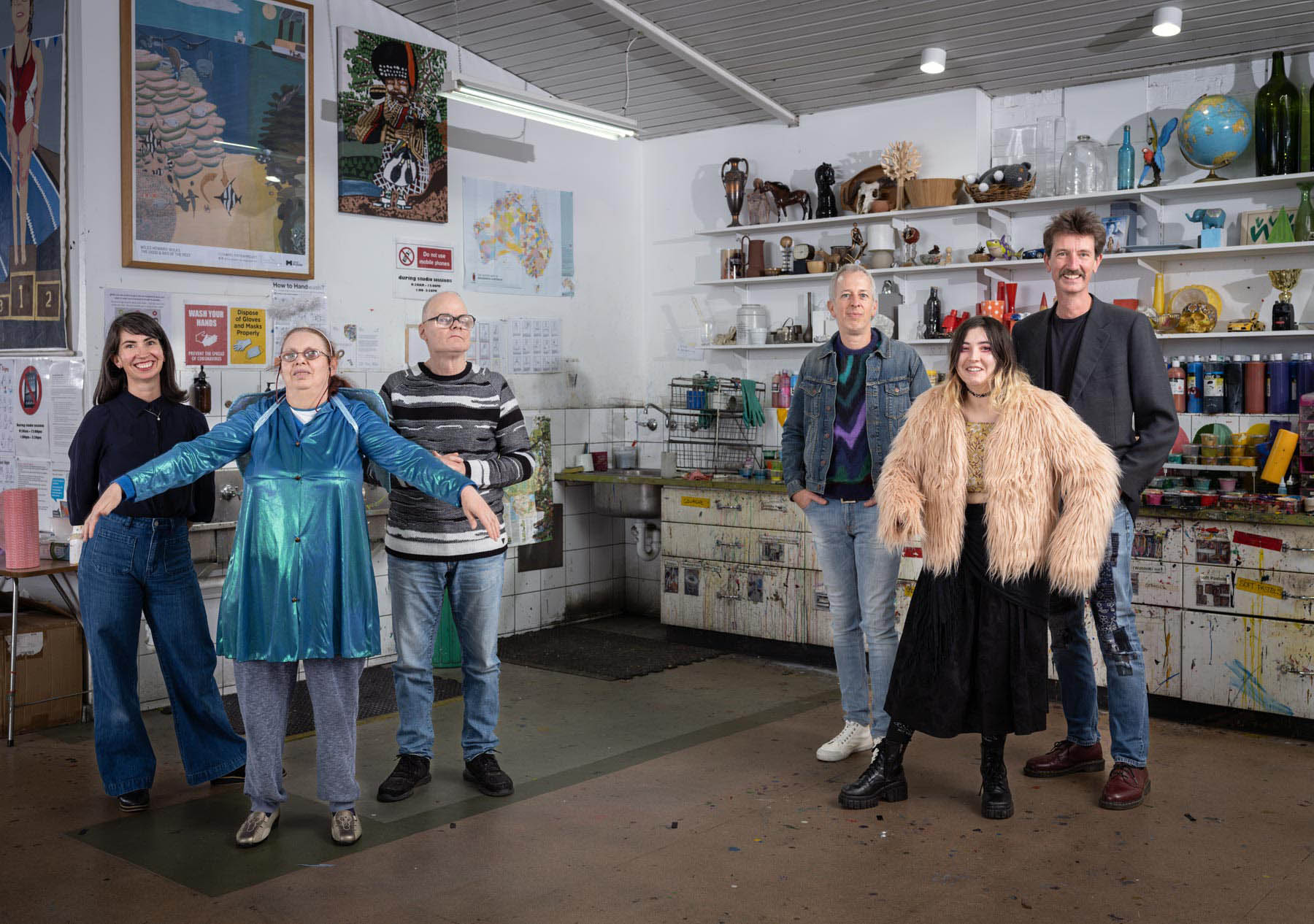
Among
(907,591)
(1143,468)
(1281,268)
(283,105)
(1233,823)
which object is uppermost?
(283,105)

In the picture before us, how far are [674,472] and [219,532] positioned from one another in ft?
8.64

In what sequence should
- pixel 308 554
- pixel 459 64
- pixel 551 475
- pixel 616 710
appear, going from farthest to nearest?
pixel 551 475 < pixel 459 64 < pixel 616 710 < pixel 308 554

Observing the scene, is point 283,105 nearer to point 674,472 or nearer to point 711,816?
point 674,472

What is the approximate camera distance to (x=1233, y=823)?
12.3 feet

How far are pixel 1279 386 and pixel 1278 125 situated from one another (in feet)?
3.95

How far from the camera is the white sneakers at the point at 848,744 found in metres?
4.40

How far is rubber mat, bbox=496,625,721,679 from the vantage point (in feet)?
19.9

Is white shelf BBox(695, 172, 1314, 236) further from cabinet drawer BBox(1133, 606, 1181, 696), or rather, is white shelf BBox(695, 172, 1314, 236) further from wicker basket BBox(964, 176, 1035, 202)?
cabinet drawer BBox(1133, 606, 1181, 696)

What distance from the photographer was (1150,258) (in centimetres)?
573

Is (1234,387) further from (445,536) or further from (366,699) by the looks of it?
(366,699)

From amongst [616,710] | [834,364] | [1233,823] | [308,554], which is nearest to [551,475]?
[616,710]

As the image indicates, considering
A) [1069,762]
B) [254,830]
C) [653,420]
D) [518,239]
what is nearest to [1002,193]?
[653,420]

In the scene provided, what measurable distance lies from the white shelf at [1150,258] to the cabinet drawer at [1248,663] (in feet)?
5.80

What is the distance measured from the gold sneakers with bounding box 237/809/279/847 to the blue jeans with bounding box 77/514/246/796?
574mm
